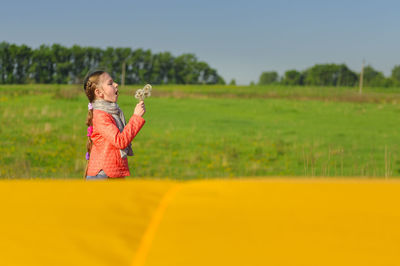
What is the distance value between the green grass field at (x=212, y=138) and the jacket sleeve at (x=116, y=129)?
2.87 meters

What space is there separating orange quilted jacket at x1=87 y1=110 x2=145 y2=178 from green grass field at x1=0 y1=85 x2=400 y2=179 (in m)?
2.83

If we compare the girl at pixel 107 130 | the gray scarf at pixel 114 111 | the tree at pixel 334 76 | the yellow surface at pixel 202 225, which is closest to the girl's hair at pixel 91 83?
the girl at pixel 107 130

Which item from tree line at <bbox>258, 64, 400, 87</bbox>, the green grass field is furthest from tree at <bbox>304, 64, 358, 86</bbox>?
the green grass field

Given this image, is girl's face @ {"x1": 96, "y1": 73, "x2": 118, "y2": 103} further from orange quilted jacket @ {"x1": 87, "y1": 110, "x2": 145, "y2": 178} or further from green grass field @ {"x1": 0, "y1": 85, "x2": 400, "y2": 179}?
green grass field @ {"x1": 0, "y1": 85, "x2": 400, "y2": 179}

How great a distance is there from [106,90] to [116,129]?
1.01 ft

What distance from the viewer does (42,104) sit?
2388 cm

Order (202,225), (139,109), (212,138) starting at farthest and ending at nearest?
(212,138) → (139,109) → (202,225)

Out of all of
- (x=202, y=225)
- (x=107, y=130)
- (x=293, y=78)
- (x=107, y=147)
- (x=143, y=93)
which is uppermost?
(x=293, y=78)

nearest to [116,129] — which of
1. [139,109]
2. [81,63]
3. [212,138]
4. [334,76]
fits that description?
[139,109]

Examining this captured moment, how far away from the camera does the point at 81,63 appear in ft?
165

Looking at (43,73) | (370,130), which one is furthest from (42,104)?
(43,73)

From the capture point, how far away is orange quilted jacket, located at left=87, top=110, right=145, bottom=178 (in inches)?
114

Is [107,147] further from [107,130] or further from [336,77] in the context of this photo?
[336,77]

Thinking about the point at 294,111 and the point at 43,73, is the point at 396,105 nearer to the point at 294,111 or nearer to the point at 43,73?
the point at 294,111
